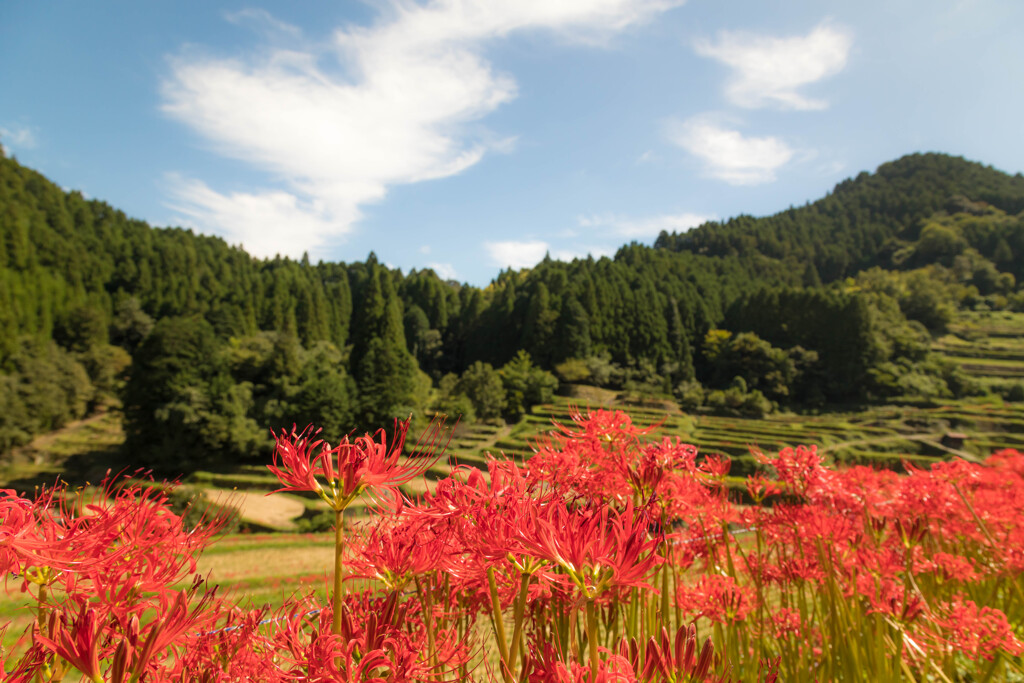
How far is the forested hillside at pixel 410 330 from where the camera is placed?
29.8m

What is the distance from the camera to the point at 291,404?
30.6 m

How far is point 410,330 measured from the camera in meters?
63.5

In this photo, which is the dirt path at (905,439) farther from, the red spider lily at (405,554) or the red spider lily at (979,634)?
the red spider lily at (405,554)

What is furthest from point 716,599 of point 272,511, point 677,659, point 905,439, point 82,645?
point 905,439

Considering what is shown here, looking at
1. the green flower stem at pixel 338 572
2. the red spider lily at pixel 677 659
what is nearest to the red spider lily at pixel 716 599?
the red spider lily at pixel 677 659

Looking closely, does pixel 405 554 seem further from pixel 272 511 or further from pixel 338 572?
pixel 272 511

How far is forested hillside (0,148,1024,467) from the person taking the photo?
97.9ft

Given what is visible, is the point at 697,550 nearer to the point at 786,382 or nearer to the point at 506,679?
the point at 506,679

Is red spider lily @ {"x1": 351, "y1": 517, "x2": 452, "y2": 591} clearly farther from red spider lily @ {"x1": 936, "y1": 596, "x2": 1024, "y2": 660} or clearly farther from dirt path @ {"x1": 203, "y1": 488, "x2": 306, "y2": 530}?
dirt path @ {"x1": 203, "y1": 488, "x2": 306, "y2": 530}

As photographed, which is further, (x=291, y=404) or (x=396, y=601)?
(x=291, y=404)

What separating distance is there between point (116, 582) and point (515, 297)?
57583 mm

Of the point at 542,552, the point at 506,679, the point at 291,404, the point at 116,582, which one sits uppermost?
the point at 542,552

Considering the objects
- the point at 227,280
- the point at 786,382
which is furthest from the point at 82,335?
the point at 786,382

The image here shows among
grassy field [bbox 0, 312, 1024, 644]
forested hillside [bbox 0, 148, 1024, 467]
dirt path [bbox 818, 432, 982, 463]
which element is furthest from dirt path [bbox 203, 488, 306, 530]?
dirt path [bbox 818, 432, 982, 463]
